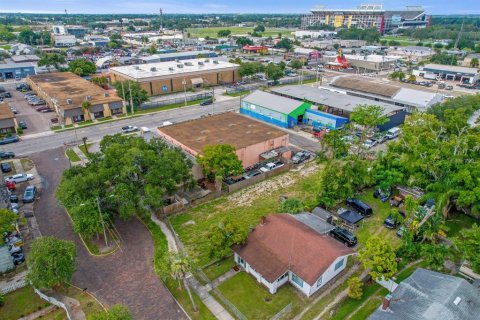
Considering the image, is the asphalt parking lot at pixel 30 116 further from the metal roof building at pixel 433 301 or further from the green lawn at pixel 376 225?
the metal roof building at pixel 433 301

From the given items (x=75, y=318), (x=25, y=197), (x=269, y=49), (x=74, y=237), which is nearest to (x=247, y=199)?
(x=74, y=237)

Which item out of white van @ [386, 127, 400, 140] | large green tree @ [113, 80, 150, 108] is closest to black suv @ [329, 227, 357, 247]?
white van @ [386, 127, 400, 140]

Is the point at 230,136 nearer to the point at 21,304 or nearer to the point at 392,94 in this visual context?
the point at 21,304

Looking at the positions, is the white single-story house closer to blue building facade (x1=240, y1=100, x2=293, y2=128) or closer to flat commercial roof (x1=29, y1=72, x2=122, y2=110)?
blue building facade (x1=240, y1=100, x2=293, y2=128)

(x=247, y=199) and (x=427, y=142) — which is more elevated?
(x=427, y=142)

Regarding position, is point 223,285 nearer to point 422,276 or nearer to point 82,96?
→ point 422,276

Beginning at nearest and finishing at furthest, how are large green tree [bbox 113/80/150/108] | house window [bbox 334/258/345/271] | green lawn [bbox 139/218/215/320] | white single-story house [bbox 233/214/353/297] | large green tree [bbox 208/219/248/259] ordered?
green lawn [bbox 139/218/215/320] < white single-story house [bbox 233/214/353/297] < house window [bbox 334/258/345/271] < large green tree [bbox 208/219/248/259] < large green tree [bbox 113/80/150/108]

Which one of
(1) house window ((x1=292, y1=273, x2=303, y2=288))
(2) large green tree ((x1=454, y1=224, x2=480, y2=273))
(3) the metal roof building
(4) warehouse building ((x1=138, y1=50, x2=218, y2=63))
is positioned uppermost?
(4) warehouse building ((x1=138, y1=50, x2=218, y2=63))
